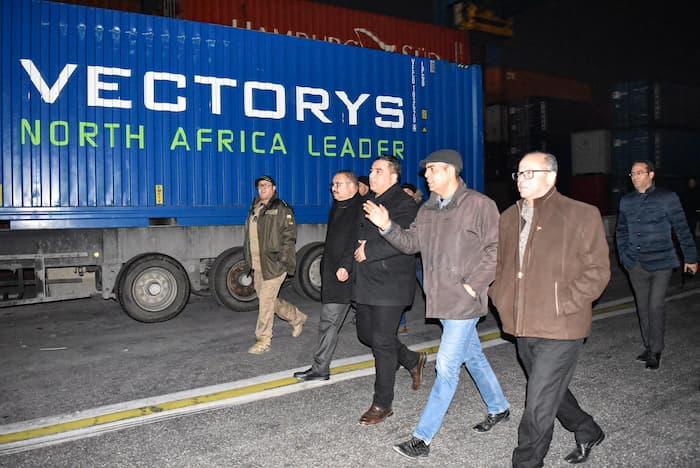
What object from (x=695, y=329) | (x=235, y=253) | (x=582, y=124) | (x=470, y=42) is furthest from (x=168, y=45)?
(x=582, y=124)

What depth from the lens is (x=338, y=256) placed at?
15.2ft

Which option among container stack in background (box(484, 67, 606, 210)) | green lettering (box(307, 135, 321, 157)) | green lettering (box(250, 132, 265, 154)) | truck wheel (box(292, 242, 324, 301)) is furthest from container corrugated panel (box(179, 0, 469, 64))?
truck wheel (box(292, 242, 324, 301))

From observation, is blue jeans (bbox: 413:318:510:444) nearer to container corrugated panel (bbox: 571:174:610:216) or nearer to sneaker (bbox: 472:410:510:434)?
sneaker (bbox: 472:410:510:434)

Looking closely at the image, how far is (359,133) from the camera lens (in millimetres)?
9164

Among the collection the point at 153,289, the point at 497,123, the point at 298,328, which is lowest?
the point at 298,328

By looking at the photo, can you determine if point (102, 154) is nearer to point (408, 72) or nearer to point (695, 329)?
point (408, 72)

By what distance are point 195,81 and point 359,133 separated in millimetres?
2660

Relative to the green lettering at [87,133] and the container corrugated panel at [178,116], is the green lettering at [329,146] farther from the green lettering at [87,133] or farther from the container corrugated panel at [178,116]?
the green lettering at [87,133]

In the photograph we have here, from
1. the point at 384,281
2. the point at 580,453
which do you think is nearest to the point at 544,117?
the point at 384,281

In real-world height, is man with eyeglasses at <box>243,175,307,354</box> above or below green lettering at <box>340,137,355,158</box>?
below

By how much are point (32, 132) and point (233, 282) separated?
3.21m

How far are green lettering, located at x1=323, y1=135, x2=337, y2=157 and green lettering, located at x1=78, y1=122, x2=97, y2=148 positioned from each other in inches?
130

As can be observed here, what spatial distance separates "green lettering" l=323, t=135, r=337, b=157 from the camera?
29.3ft

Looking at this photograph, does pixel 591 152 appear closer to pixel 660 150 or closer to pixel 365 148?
pixel 660 150
